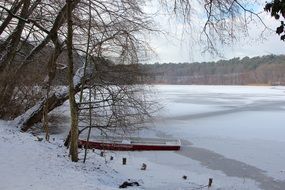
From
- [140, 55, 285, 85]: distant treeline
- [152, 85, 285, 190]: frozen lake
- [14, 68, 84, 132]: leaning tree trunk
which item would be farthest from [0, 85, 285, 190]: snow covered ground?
[140, 55, 285, 85]: distant treeline

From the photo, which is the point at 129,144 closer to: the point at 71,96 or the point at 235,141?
the point at 235,141

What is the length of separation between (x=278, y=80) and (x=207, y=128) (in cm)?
10552

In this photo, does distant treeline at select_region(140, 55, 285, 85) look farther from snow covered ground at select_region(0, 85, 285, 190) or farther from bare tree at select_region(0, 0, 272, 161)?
bare tree at select_region(0, 0, 272, 161)

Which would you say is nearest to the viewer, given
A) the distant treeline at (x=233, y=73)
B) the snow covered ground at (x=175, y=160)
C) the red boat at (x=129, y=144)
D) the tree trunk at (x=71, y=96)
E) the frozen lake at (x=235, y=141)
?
the snow covered ground at (x=175, y=160)

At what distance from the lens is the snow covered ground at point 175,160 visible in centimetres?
916

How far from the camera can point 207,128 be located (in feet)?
86.2

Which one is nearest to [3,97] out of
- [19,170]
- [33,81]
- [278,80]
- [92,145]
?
[33,81]

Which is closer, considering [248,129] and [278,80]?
[248,129]

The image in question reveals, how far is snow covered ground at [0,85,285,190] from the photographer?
9.16 meters

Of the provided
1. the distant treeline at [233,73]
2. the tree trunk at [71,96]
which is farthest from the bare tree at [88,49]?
the distant treeline at [233,73]

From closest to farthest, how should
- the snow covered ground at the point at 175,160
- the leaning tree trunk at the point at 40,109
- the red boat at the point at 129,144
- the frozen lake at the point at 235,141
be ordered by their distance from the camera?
the snow covered ground at the point at 175,160, the leaning tree trunk at the point at 40,109, the frozen lake at the point at 235,141, the red boat at the point at 129,144

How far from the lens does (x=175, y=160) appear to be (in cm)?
1786

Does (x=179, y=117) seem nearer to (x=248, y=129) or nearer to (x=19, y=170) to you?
(x=248, y=129)

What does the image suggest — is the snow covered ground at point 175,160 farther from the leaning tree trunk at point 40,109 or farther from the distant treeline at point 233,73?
the distant treeline at point 233,73
